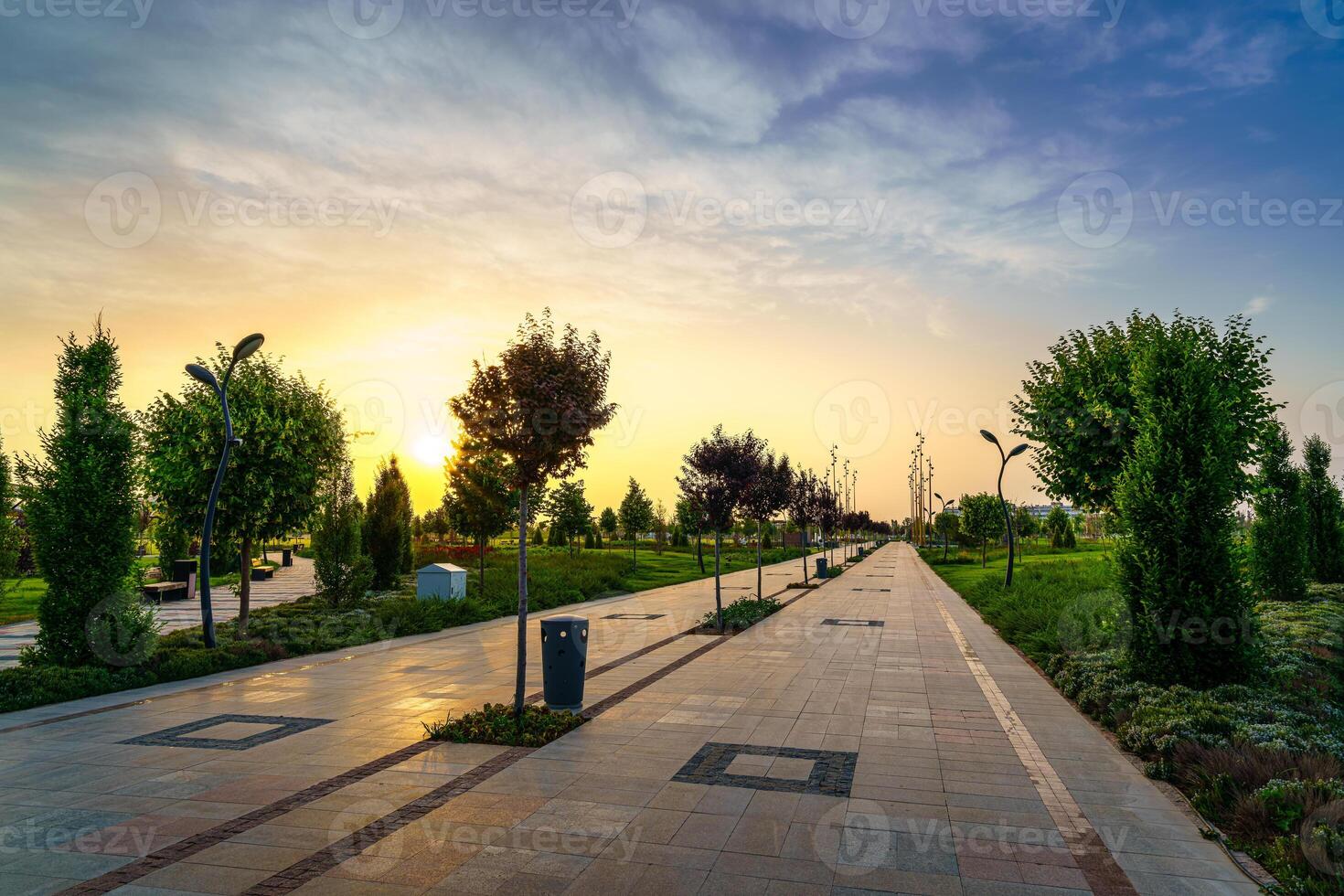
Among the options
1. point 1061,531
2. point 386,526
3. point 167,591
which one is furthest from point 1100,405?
point 1061,531

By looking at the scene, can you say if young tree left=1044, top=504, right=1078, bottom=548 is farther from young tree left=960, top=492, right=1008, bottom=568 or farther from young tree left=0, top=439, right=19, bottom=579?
young tree left=0, top=439, right=19, bottom=579

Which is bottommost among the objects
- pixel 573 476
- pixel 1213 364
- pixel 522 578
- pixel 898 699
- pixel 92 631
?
pixel 898 699

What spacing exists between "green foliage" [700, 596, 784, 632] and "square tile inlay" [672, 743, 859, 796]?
9.40 metres

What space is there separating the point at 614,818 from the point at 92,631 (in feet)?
34.0

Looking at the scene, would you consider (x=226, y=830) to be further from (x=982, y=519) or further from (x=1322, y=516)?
(x=982, y=519)

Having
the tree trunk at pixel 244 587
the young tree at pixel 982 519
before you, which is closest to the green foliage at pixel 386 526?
the tree trunk at pixel 244 587

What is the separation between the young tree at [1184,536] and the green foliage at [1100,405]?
7.67 ft

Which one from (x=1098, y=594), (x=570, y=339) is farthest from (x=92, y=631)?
(x=1098, y=594)

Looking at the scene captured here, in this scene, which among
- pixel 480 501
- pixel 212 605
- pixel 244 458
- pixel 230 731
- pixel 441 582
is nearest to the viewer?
pixel 230 731

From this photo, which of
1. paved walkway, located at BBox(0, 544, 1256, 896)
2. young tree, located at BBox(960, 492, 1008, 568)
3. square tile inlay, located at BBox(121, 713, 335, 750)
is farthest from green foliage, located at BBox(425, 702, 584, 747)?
young tree, located at BBox(960, 492, 1008, 568)

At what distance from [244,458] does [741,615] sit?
1197cm

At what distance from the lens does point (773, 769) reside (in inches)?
278

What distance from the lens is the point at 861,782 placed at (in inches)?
262

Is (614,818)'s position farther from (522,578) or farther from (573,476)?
(573,476)
